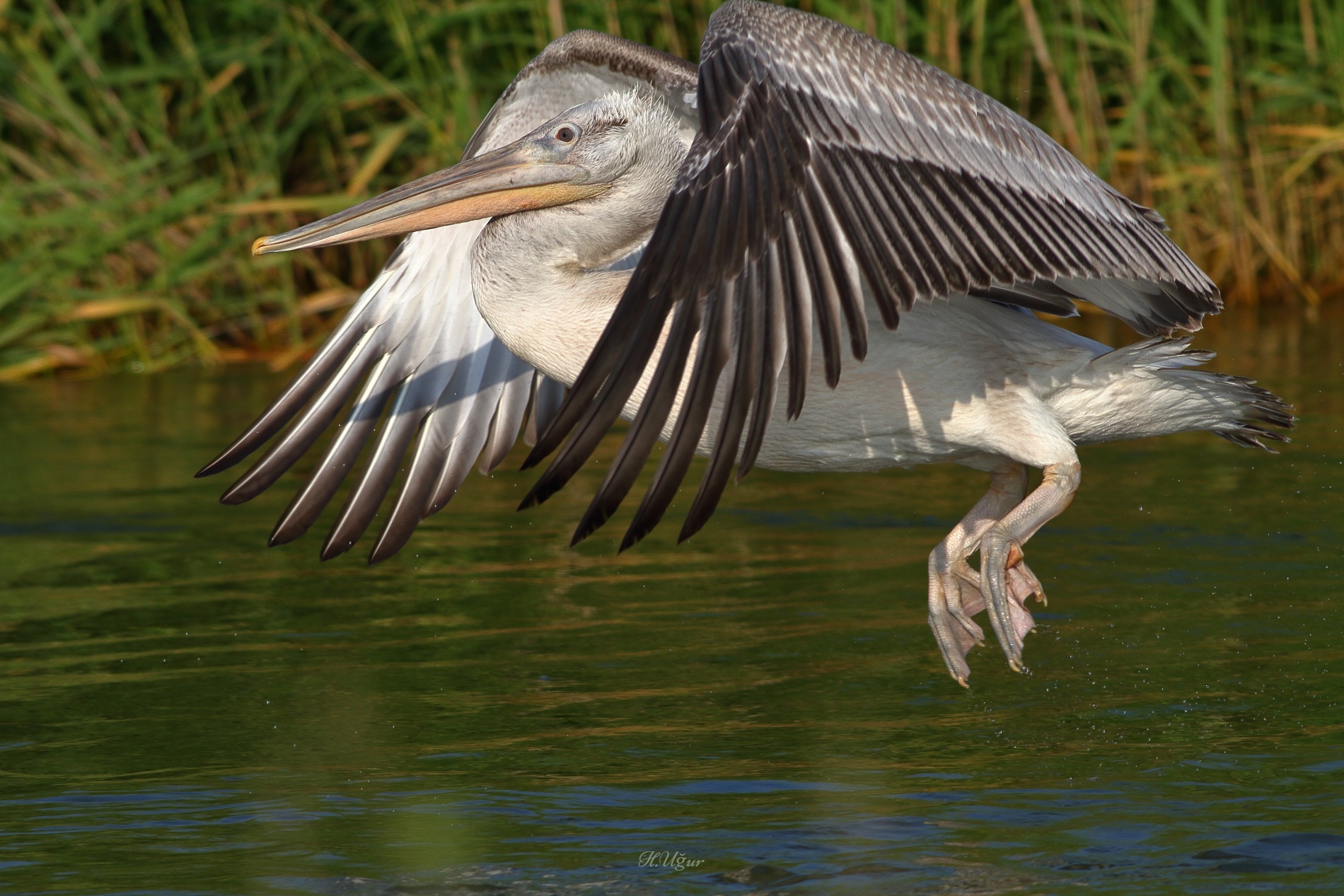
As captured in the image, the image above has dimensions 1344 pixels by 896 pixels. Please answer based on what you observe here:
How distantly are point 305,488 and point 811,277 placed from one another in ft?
5.68

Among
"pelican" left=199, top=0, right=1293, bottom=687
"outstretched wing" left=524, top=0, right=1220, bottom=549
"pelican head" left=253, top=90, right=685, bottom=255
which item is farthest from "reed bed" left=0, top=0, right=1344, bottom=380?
"outstretched wing" left=524, top=0, right=1220, bottom=549

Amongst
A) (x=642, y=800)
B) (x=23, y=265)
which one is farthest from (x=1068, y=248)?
(x=23, y=265)

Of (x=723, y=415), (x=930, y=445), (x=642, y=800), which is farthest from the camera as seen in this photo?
(x=930, y=445)

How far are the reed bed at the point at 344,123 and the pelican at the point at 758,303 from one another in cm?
347

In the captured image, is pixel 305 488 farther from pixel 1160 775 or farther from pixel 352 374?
pixel 1160 775

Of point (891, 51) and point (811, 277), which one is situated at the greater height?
point (891, 51)

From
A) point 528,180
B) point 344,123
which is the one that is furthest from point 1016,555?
point 344,123

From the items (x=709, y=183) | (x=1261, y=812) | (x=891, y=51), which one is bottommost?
(x=1261, y=812)

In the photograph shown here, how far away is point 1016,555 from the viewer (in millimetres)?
3799

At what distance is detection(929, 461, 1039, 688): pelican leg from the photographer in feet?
12.4

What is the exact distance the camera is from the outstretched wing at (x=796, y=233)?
9.88ft

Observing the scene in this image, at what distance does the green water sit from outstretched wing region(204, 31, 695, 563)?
0.32 m

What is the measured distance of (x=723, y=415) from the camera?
2996 mm

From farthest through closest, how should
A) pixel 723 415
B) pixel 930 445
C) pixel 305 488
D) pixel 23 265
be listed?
pixel 23 265
pixel 305 488
pixel 930 445
pixel 723 415
